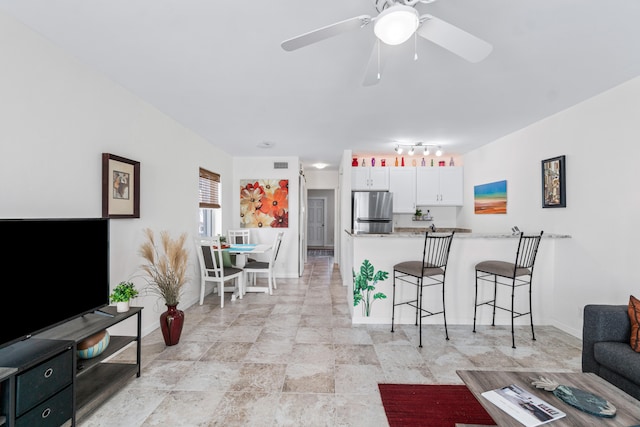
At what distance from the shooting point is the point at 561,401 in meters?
1.45

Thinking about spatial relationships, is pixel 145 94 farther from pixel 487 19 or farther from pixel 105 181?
pixel 487 19

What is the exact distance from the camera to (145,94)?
2986 millimetres

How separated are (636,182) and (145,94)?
177 inches

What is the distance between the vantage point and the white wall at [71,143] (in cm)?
187

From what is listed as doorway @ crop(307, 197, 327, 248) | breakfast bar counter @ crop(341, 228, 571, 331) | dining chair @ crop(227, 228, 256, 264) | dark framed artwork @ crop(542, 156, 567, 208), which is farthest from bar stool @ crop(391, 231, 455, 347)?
doorway @ crop(307, 197, 327, 248)

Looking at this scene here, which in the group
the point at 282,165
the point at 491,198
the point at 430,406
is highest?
the point at 282,165

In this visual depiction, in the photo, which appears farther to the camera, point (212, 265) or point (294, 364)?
point (212, 265)

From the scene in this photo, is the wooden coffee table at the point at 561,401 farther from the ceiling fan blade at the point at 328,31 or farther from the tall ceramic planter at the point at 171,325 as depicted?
the tall ceramic planter at the point at 171,325

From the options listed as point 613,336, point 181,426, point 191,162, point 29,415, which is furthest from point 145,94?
point 613,336

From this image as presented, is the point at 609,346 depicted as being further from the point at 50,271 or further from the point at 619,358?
the point at 50,271

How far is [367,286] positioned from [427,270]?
2.47 ft

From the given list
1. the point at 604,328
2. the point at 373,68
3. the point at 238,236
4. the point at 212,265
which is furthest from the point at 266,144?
the point at 604,328

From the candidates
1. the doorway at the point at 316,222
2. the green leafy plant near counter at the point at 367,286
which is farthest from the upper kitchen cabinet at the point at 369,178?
the doorway at the point at 316,222

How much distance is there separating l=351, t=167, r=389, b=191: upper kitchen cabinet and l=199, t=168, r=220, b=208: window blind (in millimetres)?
2517
